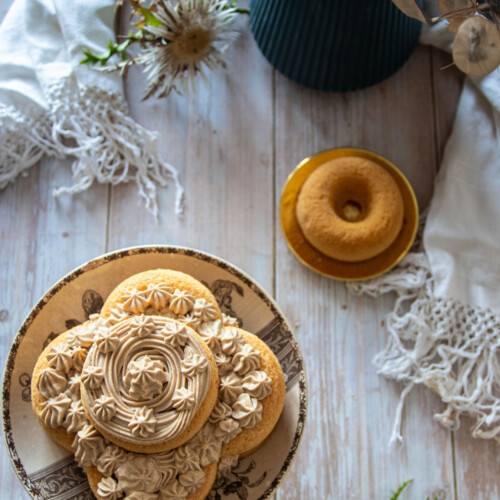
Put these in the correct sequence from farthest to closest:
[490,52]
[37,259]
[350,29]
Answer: [37,259], [350,29], [490,52]

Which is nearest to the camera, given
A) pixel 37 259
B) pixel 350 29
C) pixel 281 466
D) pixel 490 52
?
pixel 490 52

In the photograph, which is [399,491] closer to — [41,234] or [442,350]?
[442,350]

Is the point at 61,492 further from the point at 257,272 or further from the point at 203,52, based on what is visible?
the point at 203,52

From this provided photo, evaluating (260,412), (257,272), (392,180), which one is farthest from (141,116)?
(260,412)

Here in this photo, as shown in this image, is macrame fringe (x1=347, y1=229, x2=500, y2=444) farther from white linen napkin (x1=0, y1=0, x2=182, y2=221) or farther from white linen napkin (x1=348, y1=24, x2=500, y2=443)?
white linen napkin (x1=0, y1=0, x2=182, y2=221)

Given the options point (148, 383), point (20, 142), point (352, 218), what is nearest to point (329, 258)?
point (352, 218)
